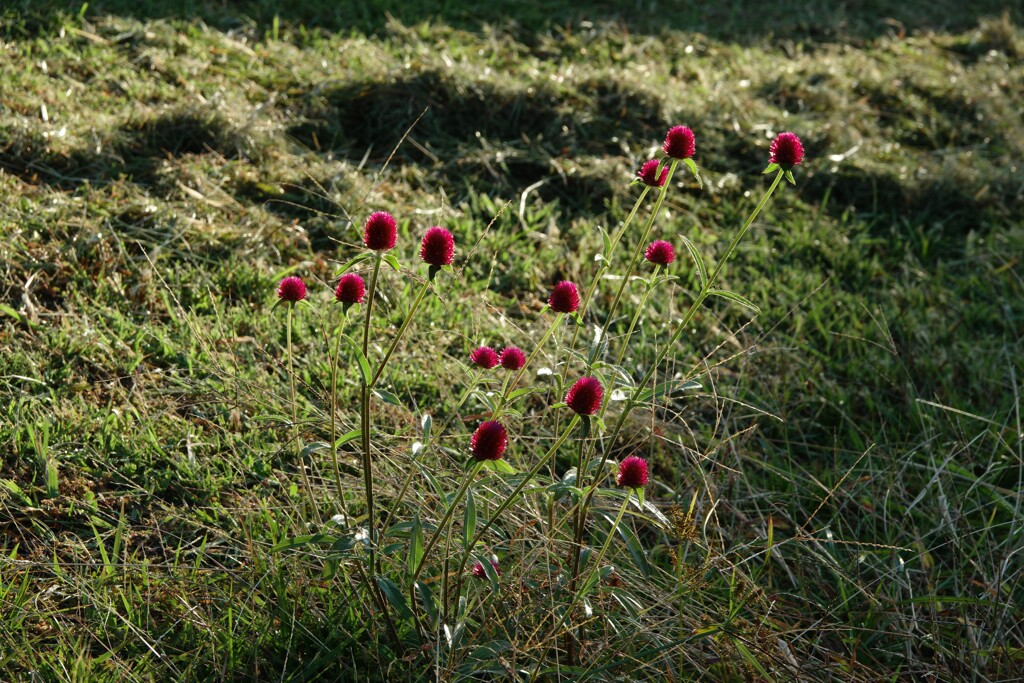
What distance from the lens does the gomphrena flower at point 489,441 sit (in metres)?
1.56

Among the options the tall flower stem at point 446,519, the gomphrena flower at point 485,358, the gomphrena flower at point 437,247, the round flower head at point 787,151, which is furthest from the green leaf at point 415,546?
the round flower head at point 787,151

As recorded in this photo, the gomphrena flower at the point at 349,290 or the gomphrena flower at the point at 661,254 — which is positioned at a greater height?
the gomphrena flower at the point at 661,254

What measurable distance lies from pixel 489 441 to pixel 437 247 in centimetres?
32

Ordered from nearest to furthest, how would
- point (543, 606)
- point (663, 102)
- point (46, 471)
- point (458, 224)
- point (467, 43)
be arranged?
point (543, 606), point (46, 471), point (458, 224), point (663, 102), point (467, 43)

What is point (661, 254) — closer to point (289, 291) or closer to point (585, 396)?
point (585, 396)

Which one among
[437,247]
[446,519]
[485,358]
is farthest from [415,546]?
[437,247]

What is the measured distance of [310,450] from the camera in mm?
1766

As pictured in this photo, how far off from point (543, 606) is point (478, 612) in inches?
5.9

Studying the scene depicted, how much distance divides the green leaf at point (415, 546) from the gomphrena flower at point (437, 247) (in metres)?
0.44

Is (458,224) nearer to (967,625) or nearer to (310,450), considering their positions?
(310,450)

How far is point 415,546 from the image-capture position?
168 cm

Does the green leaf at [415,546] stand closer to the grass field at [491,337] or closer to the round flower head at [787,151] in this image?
the grass field at [491,337]

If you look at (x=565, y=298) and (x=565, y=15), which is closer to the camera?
(x=565, y=298)

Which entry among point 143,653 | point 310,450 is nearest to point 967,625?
point 310,450
